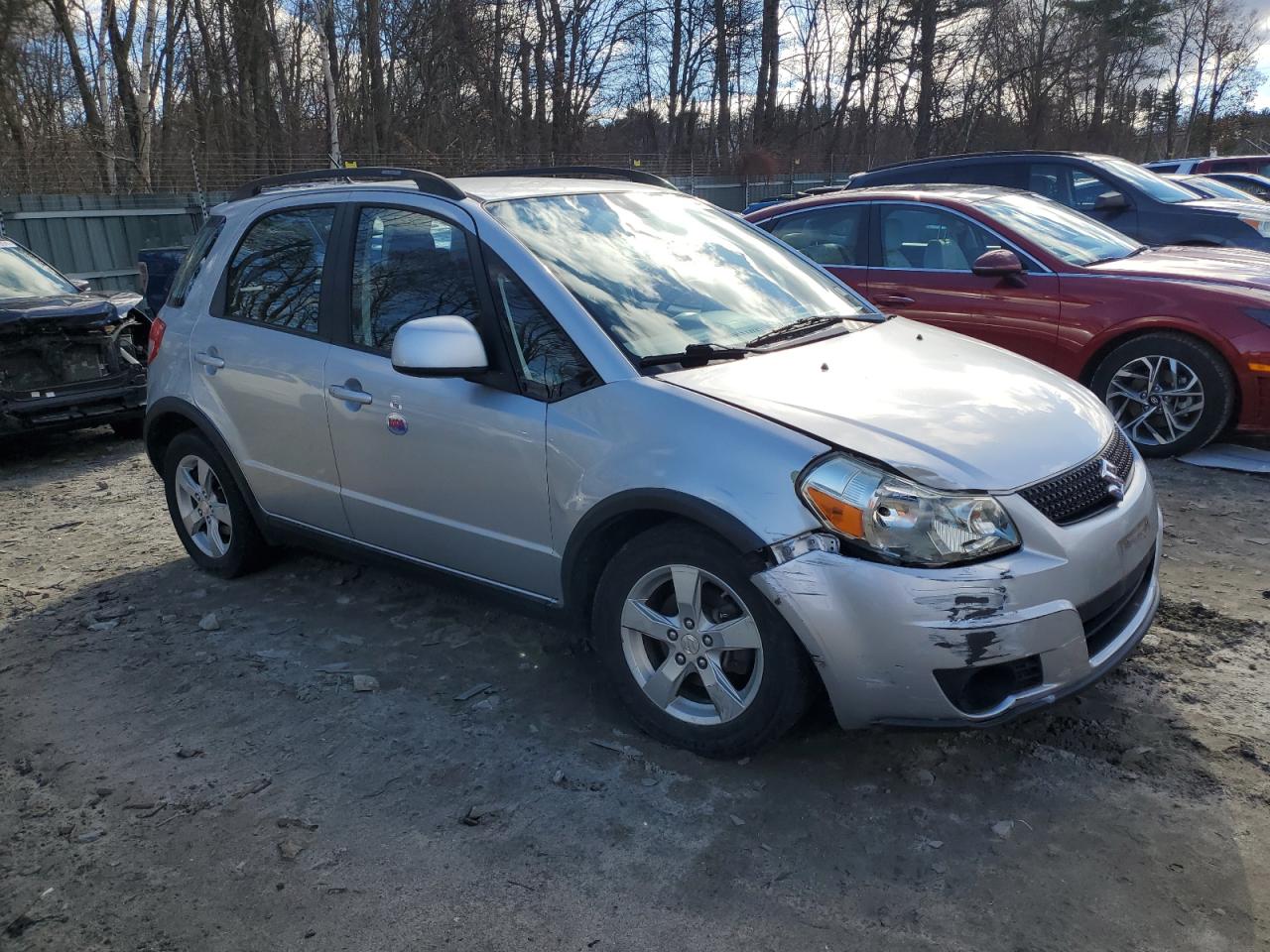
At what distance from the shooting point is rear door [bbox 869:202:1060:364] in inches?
254

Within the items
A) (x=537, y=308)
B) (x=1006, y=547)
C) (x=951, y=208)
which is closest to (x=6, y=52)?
(x=951, y=208)

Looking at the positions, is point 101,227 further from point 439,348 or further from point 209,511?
point 439,348

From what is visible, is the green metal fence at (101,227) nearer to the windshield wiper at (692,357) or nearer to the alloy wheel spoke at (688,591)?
the windshield wiper at (692,357)

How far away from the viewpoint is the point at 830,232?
24.5ft

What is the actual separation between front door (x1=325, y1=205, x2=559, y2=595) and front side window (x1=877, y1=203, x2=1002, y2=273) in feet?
14.0

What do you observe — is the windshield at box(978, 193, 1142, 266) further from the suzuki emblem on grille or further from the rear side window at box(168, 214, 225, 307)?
the rear side window at box(168, 214, 225, 307)

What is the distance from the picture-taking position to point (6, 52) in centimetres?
2144

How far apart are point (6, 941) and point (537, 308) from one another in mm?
2338

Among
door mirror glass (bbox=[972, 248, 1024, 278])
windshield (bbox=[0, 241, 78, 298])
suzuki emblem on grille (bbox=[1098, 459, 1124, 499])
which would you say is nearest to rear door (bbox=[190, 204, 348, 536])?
suzuki emblem on grille (bbox=[1098, 459, 1124, 499])

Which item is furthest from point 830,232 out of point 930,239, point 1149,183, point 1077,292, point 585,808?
point 585,808

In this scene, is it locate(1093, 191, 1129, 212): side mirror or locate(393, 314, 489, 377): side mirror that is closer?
locate(393, 314, 489, 377): side mirror

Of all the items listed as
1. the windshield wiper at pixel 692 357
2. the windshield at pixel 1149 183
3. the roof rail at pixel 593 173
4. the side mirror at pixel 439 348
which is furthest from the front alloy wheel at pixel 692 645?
the windshield at pixel 1149 183

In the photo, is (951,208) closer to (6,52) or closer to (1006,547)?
(1006,547)

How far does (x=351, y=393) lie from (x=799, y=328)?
1.74 metres
